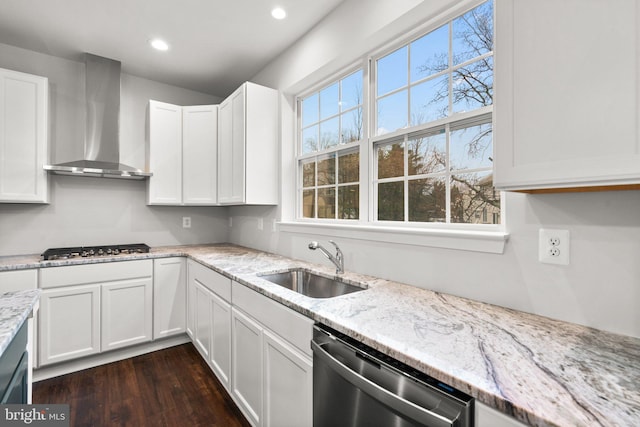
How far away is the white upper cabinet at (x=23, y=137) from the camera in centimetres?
237

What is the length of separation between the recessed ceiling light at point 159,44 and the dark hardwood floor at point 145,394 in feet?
8.96

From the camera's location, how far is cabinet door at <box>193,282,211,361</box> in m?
2.35

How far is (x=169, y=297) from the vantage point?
9.27 ft

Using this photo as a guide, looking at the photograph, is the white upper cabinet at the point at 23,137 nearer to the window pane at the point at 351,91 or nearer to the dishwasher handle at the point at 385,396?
the window pane at the point at 351,91

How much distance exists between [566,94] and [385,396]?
3.32ft

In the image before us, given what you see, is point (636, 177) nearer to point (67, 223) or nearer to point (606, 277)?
point (606, 277)

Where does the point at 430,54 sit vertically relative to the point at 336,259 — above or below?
above

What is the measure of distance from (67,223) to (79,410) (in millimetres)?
1700

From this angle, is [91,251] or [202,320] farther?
[91,251]

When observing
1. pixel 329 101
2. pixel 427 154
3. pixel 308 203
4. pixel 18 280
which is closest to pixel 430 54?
pixel 427 154

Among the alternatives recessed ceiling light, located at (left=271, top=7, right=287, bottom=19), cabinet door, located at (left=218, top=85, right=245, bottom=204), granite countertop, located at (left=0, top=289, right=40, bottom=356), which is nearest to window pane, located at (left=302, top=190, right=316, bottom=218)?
cabinet door, located at (left=218, top=85, right=245, bottom=204)

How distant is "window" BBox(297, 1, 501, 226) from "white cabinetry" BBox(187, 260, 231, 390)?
3.30 feet

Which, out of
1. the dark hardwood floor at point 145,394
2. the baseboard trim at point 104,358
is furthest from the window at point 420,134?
the baseboard trim at point 104,358

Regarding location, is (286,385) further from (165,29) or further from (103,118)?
(103,118)
